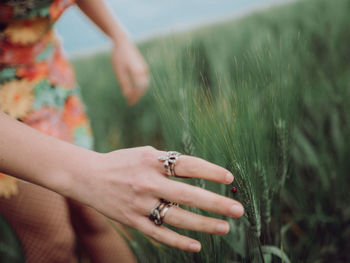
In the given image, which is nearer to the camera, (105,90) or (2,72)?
(2,72)

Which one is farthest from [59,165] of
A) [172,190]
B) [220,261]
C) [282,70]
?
[282,70]

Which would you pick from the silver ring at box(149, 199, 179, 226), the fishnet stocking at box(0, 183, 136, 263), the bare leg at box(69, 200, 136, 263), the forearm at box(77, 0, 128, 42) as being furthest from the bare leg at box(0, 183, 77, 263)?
the forearm at box(77, 0, 128, 42)

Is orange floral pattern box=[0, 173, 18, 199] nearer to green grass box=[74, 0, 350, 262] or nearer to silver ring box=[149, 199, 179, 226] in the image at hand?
green grass box=[74, 0, 350, 262]

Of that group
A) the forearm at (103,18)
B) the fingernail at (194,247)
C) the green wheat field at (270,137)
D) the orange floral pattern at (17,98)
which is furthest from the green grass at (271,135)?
the orange floral pattern at (17,98)

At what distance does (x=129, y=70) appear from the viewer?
104cm

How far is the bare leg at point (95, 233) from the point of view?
768mm

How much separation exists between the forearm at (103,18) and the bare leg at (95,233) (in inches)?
22.9

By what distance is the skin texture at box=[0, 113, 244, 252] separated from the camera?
34cm

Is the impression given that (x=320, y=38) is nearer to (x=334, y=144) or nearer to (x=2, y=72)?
(x=334, y=144)

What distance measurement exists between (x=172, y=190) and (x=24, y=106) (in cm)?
54

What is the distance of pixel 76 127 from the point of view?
0.86 meters

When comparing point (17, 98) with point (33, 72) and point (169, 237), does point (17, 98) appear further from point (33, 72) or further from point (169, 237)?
point (169, 237)

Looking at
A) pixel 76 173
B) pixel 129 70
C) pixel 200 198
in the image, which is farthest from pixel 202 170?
pixel 129 70

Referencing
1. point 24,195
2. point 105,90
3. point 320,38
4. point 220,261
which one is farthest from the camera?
point 105,90
